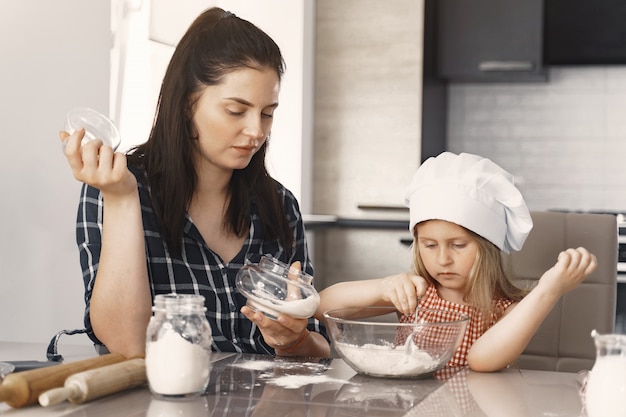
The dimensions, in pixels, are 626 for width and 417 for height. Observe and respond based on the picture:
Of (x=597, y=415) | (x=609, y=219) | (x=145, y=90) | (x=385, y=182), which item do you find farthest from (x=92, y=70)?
(x=385, y=182)

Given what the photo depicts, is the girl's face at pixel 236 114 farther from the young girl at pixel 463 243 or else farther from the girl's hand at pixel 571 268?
the girl's hand at pixel 571 268

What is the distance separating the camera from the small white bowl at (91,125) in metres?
1.54

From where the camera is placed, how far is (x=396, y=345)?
149cm

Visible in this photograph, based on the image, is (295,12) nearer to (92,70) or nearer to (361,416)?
(92,70)

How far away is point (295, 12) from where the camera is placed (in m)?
4.18

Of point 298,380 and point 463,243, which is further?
point 463,243

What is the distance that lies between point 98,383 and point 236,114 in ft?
2.45

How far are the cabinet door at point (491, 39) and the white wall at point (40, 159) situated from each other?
2307 mm

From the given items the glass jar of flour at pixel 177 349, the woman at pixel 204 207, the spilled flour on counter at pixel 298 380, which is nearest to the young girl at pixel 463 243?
the woman at pixel 204 207

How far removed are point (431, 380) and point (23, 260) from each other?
1.16 m

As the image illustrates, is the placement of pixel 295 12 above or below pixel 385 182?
above

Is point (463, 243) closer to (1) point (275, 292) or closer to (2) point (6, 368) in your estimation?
(1) point (275, 292)

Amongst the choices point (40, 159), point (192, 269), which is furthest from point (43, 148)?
point (192, 269)

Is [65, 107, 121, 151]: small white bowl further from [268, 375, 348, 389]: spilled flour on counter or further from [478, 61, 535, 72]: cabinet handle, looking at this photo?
[478, 61, 535, 72]: cabinet handle
